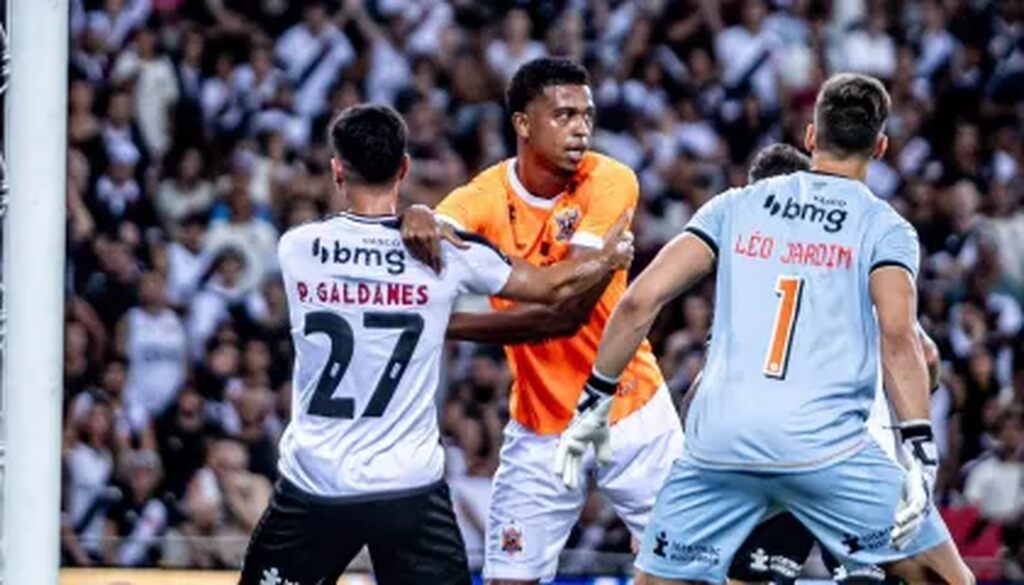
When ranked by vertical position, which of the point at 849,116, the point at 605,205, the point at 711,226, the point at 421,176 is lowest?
the point at 711,226

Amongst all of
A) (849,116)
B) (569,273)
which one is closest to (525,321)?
(569,273)

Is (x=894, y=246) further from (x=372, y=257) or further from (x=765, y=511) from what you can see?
(x=372, y=257)

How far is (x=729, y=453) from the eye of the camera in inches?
337

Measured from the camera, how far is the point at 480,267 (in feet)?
29.3

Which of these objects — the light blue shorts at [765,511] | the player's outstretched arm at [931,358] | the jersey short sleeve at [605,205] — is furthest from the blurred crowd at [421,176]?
the light blue shorts at [765,511]

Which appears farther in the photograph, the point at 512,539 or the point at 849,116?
the point at 512,539

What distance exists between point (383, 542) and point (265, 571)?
43 cm

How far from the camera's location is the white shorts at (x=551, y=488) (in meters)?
10.1

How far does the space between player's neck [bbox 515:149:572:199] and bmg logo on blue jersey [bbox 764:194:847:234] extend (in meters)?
1.67

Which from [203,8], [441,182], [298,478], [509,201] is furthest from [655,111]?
[298,478]

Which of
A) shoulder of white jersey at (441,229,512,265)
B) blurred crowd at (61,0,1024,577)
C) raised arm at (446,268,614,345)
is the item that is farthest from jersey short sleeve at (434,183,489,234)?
blurred crowd at (61,0,1024,577)

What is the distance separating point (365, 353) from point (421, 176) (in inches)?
375

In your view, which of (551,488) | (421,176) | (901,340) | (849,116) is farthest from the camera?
(421,176)

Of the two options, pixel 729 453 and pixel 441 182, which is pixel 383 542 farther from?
pixel 441 182
